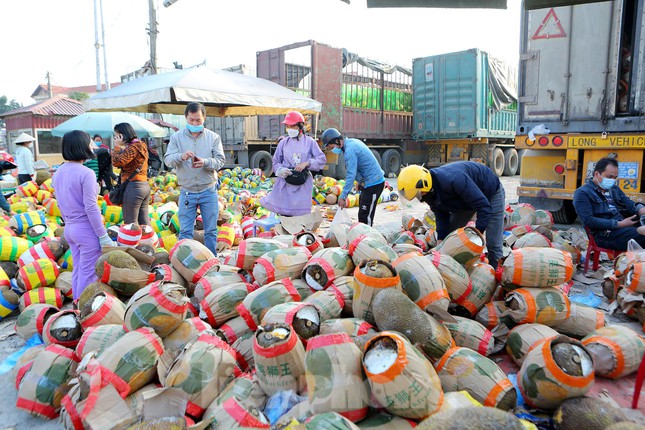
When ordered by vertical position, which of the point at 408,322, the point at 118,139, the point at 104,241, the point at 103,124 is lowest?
the point at 408,322

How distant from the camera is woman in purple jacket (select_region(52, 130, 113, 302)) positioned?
3363 millimetres

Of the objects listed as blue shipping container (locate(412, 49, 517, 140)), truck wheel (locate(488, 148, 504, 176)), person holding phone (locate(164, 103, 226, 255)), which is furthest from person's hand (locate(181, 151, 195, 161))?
truck wheel (locate(488, 148, 504, 176))

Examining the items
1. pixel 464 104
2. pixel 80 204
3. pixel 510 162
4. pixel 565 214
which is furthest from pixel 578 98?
pixel 510 162

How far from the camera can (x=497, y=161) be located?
15984 millimetres

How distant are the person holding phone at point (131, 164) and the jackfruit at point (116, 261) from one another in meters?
1.56

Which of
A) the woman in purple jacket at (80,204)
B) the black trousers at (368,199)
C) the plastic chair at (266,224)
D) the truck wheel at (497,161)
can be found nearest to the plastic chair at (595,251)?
the black trousers at (368,199)

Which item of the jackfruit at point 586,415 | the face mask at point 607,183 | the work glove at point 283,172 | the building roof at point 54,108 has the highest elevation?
the building roof at point 54,108

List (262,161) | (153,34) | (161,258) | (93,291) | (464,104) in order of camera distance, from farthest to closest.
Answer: (262,161) → (464,104) → (153,34) → (161,258) → (93,291)

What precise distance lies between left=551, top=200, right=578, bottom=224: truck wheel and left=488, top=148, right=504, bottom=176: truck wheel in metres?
8.58

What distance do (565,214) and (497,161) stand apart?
9688mm

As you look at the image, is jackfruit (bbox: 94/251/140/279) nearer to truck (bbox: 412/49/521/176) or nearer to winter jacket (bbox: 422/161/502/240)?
winter jacket (bbox: 422/161/502/240)

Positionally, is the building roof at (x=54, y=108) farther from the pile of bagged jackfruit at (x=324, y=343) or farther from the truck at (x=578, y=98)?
the pile of bagged jackfruit at (x=324, y=343)

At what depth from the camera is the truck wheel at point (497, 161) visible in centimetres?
1533

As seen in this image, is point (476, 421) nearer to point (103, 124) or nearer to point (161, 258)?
point (161, 258)
